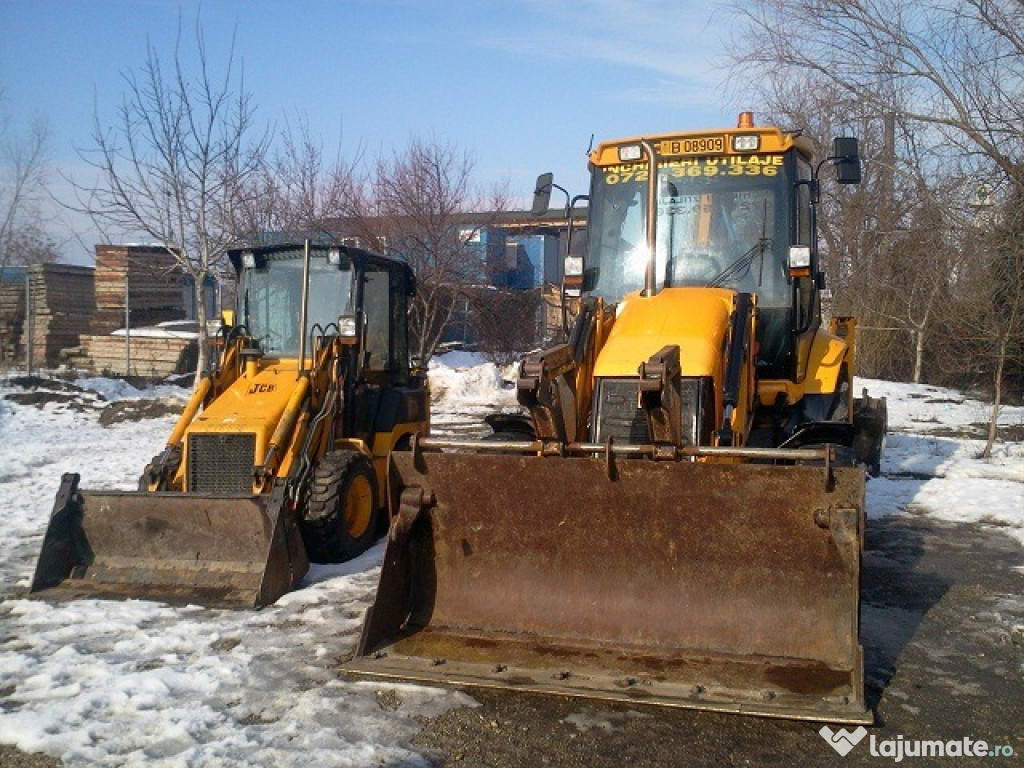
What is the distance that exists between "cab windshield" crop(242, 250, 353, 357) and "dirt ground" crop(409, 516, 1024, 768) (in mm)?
4399

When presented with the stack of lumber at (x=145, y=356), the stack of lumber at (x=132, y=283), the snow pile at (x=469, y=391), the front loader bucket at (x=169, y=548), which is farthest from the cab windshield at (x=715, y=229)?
the stack of lumber at (x=132, y=283)

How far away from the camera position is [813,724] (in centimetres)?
445

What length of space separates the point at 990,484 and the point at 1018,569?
12.0 ft

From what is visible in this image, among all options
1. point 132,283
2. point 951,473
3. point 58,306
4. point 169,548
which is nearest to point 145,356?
point 132,283

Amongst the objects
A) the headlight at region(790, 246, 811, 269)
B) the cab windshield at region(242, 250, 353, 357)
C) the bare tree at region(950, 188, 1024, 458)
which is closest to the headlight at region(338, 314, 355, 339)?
the cab windshield at region(242, 250, 353, 357)

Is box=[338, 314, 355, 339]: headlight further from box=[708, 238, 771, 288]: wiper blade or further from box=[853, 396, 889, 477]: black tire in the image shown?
box=[853, 396, 889, 477]: black tire

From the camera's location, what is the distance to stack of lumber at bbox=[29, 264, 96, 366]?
22.6 meters

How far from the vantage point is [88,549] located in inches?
272

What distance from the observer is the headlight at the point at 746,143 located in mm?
7285

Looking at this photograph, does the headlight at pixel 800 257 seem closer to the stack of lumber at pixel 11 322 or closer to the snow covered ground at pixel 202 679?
the snow covered ground at pixel 202 679

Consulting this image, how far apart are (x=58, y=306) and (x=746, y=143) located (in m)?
20.2

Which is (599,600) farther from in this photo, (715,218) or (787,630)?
(715,218)

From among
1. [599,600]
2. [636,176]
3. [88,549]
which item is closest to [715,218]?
[636,176]

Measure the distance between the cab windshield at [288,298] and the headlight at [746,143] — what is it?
3.32m
